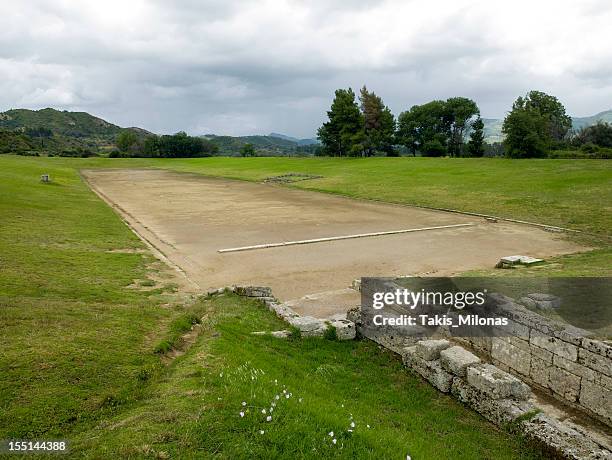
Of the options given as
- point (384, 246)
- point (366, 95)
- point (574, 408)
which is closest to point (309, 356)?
point (574, 408)

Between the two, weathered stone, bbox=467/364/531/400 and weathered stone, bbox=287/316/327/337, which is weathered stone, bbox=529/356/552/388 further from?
weathered stone, bbox=287/316/327/337

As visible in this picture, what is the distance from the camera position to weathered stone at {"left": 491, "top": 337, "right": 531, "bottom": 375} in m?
7.78

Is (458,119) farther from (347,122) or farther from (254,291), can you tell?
(254,291)

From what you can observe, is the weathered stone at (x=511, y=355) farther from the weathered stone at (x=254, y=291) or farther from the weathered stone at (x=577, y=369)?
the weathered stone at (x=254, y=291)

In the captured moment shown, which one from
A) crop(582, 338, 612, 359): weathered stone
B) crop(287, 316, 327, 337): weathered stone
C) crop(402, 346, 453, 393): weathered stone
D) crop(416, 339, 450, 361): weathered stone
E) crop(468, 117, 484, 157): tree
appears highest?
crop(468, 117, 484, 157): tree

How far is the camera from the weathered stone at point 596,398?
6.54 metres

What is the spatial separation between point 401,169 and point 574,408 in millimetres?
46060

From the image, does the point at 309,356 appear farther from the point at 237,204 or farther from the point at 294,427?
the point at 237,204

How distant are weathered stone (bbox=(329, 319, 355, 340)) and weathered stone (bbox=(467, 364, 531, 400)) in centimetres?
313

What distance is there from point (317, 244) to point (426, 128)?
230 feet

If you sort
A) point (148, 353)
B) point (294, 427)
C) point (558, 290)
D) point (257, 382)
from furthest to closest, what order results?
1. point (558, 290)
2. point (148, 353)
3. point (257, 382)
4. point (294, 427)

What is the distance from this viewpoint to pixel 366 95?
271 feet

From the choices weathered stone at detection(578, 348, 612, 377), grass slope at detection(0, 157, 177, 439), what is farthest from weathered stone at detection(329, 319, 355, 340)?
weathered stone at detection(578, 348, 612, 377)

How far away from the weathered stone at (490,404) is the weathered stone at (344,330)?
2763 millimetres
